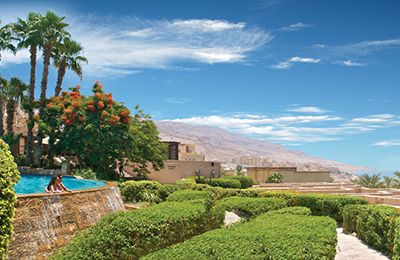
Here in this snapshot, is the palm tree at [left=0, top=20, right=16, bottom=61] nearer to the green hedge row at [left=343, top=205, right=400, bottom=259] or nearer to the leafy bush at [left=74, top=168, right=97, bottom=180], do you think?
the leafy bush at [left=74, top=168, right=97, bottom=180]

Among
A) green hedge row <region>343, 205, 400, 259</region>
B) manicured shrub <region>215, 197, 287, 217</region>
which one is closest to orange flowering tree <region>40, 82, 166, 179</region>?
manicured shrub <region>215, 197, 287, 217</region>

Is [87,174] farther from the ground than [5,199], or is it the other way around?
[87,174]

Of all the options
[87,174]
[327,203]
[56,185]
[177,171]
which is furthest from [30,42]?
[327,203]

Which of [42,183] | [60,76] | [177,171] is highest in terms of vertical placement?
[60,76]

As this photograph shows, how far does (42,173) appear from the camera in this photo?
30828mm

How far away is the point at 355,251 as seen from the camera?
49.4 feet

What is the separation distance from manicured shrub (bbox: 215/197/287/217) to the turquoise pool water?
6402 millimetres

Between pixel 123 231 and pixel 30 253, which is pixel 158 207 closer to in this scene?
pixel 123 231

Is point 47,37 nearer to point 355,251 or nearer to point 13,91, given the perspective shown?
point 13,91

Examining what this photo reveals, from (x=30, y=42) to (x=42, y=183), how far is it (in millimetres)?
14206

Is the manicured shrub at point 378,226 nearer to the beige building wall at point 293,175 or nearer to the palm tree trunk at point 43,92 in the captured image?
the palm tree trunk at point 43,92

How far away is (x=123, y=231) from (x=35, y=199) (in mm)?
2839

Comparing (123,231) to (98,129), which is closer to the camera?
(123,231)

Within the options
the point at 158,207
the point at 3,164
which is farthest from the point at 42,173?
the point at 3,164
